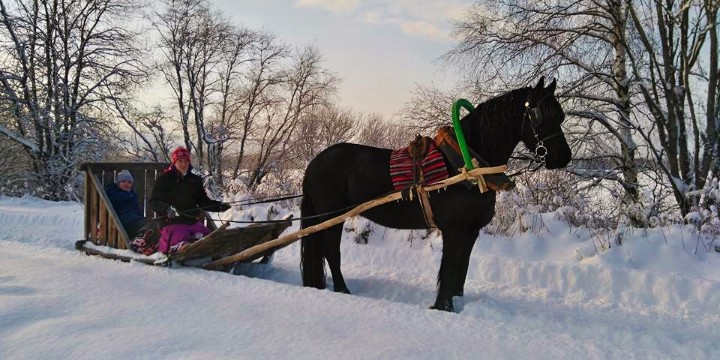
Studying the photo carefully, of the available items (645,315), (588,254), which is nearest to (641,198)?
(588,254)

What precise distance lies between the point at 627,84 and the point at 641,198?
2.44m

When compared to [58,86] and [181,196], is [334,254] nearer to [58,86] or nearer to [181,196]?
[181,196]

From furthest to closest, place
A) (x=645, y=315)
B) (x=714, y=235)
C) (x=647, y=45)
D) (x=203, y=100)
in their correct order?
(x=203, y=100) < (x=647, y=45) < (x=714, y=235) < (x=645, y=315)

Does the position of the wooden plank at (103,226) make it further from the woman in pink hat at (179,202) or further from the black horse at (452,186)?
the black horse at (452,186)

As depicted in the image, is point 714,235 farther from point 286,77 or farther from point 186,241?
point 286,77

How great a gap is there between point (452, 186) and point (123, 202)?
4.02 metres

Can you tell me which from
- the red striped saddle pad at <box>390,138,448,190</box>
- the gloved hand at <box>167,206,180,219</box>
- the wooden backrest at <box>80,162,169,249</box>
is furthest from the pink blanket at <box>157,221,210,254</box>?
the red striped saddle pad at <box>390,138,448,190</box>

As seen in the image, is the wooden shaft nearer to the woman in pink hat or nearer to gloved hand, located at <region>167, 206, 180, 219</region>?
the woman in pink hat

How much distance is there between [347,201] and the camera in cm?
483

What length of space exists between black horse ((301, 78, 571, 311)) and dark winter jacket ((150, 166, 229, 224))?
129 cm

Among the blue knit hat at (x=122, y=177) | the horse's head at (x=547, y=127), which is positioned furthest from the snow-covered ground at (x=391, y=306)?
the horse's head at (x=547, y=127)

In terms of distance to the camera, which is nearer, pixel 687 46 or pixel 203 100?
pixel 687 46

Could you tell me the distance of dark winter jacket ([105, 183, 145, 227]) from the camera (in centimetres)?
566

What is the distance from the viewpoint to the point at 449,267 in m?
3.93
